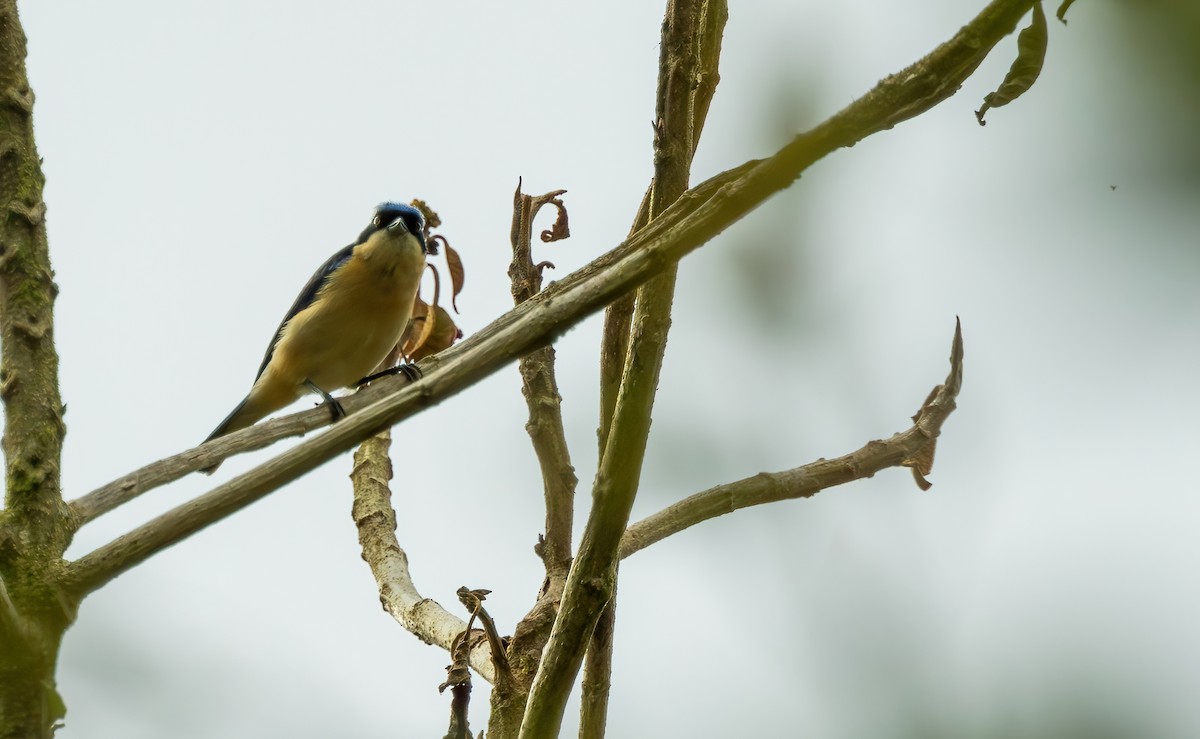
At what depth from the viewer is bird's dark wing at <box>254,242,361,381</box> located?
632cm

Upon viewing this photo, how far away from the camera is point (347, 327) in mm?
5887

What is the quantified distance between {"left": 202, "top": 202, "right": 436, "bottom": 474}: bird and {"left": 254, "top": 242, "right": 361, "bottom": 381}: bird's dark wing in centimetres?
10

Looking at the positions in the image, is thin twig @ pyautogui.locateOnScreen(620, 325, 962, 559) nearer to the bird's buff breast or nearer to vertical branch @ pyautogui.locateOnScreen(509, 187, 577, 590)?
vertical branch @ pyautogui.locateOnScreen(509, 187, 577, 590)

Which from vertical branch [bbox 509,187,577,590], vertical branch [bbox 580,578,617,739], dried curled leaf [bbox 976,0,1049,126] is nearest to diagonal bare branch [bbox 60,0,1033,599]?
dried curled leaf [bbox 976,0,1049,126]

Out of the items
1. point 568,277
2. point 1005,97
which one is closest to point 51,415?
point 568,277

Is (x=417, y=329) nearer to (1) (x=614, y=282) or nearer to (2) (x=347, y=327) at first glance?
(2) (x=347, y=327)

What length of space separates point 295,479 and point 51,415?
1.19 meters

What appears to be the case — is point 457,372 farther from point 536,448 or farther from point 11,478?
point 536,448

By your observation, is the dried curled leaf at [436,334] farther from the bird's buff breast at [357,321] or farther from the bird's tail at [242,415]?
the bird's tail at [242,415]

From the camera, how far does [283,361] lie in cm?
599

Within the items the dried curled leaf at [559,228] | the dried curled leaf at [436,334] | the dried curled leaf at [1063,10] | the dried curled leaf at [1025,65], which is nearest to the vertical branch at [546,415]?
the dried curled leaf at [559,228]

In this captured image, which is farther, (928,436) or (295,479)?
(928,436)

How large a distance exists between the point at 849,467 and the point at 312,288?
3987 mm

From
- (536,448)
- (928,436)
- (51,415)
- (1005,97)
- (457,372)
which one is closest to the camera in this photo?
(1005,97)
